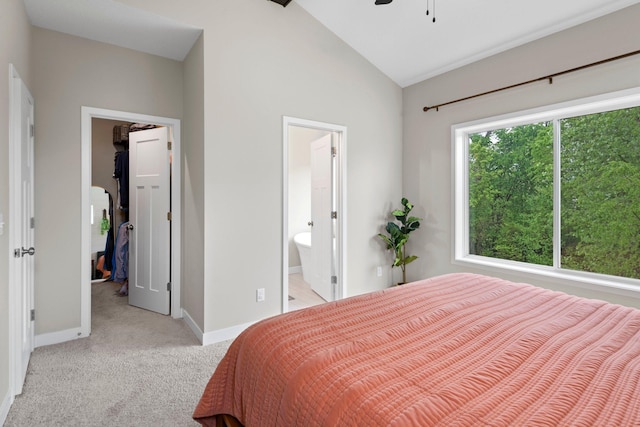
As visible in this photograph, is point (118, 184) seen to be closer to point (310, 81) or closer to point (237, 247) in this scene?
point (237, 247)

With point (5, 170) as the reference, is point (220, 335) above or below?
below

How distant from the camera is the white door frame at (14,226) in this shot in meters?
1.88

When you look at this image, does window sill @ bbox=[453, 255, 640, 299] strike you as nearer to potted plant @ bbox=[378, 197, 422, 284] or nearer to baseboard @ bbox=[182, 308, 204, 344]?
potted plant @ bbox=[378, 197, 422, 284]

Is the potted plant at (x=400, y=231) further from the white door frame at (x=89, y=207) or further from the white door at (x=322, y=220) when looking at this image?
the white door frame at (x=89, y=207)

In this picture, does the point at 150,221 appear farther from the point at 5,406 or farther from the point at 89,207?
the point at 5,406

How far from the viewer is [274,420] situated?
1.08 metres

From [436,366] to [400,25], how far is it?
317 cm

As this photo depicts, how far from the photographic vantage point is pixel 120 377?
221 cm

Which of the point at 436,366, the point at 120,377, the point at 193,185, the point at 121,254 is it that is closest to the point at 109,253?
the point at 121,254

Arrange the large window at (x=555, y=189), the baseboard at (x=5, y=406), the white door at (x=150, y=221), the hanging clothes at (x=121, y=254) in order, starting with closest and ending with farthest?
the baseboard at (x=5, y=406) < the large window at (x=555, y=189) < the white door at (x=150, y=221) < the hanging clothes at (x=121, y=254)

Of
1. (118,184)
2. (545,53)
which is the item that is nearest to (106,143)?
(118,184)

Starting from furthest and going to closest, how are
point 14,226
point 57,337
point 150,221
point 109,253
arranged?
point 109,253 → point 150,221 → point 57,337 → point 14,226

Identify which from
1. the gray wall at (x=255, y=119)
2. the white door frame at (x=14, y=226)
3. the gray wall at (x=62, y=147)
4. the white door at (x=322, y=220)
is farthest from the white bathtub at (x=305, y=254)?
the white door frame at (x=14, y=226)

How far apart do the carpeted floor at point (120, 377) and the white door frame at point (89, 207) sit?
0.25 metres
